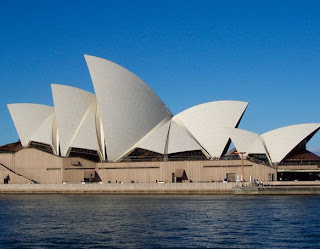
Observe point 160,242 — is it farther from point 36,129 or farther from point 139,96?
point 36,129

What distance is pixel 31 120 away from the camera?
6425 centimetres

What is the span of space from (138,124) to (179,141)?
16.0 ft

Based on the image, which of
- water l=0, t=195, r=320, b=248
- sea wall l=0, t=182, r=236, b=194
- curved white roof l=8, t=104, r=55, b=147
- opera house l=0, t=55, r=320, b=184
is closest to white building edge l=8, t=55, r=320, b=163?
opera house l=0, t=55, r=320, b=184

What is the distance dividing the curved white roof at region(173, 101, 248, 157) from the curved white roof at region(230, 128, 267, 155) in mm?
807

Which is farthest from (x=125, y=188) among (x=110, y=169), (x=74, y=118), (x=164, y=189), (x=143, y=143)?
(x=74, y=118)

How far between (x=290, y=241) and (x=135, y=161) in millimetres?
38200

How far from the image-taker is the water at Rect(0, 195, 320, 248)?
2281 centimetres

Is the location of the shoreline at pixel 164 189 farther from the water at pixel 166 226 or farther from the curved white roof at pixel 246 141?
the water at pixel 166 226

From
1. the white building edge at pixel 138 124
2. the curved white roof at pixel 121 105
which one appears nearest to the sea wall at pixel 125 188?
the white building edge at pixel 138 124

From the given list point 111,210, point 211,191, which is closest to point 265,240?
point 111,210

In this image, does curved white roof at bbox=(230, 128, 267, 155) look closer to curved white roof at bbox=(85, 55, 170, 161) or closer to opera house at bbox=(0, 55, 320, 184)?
opera house at bbox=(0, 55, 320, 184)

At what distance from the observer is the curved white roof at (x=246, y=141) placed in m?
56.7

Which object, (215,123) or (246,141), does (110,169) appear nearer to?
(215,123)

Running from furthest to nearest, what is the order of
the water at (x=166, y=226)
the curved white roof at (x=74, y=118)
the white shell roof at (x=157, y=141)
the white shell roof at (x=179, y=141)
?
the curved white roof at (x=74, y=118) < the white shell roof at (x=157, y=141) < the white shell roof at (x=179, y=141) < the water at (x=166, y=226)
